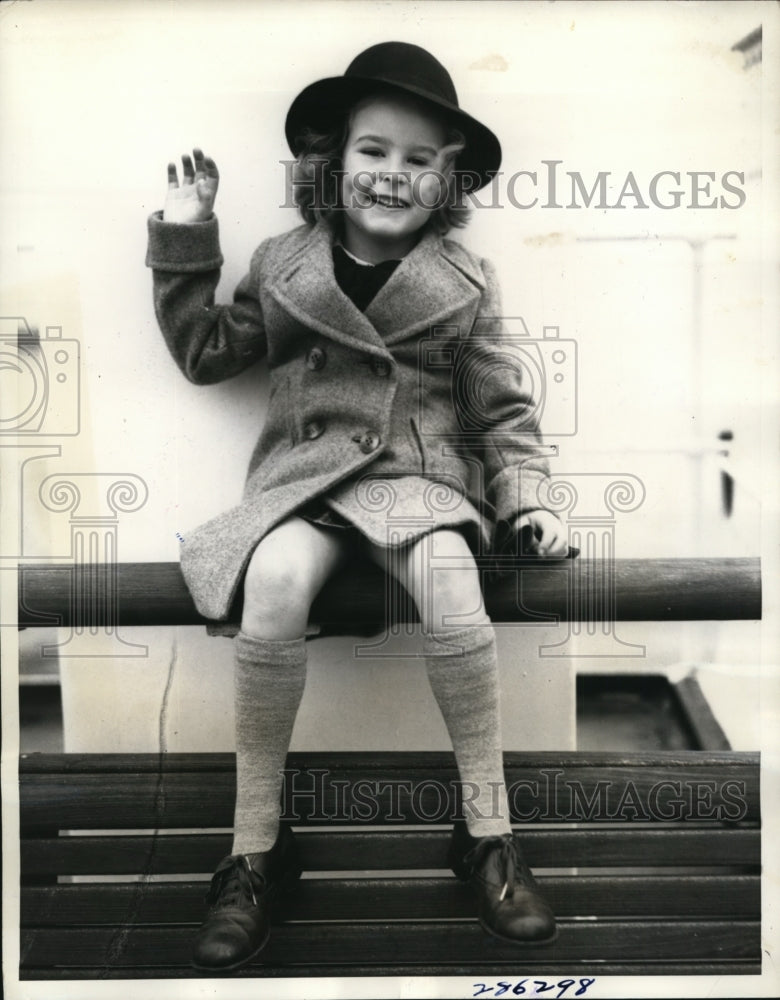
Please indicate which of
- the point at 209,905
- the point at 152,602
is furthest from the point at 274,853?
the point at 152,602

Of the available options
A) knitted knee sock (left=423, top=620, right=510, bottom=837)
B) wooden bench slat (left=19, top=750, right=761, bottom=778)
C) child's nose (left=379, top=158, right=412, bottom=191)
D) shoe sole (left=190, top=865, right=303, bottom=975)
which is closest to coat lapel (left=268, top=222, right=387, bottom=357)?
child's nose (left=379, top=158, right=412, bottom=191)

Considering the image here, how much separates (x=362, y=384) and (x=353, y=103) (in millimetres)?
313

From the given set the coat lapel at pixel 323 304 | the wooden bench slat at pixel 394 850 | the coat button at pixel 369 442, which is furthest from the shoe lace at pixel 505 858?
the coat lapel at pixel 323 304

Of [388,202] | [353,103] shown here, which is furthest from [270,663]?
[353,103]

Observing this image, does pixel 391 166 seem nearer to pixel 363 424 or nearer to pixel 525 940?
pixel 363 424

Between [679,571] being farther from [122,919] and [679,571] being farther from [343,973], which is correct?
[122,919]

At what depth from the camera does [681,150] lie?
1.25 metres

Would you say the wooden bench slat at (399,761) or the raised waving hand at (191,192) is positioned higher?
the raised waving hand at (191,192)

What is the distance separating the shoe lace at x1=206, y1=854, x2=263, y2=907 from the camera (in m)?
1.08

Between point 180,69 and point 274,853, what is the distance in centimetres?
89

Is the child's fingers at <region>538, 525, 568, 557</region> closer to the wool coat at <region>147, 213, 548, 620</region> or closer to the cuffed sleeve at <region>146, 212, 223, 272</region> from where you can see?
the wool coat at <region>147, 213, 548, 620</region>

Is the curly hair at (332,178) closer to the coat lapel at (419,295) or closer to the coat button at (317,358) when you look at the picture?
the coat lapel at (419,295)

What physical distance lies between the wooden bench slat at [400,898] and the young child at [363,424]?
0.16 ft

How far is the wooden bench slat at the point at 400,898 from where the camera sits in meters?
1.16
